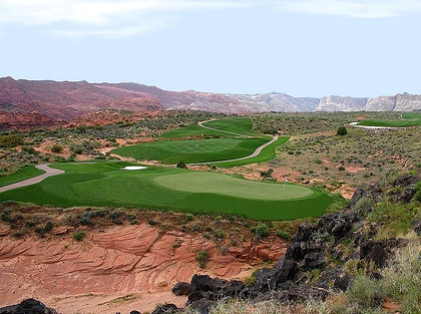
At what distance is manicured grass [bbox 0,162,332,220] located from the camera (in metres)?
17.8

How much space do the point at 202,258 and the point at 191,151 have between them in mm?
26699

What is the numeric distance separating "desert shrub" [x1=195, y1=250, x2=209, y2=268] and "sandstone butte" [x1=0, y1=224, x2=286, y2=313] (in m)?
0.15

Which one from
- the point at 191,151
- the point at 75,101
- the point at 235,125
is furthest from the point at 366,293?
the point at 75,101

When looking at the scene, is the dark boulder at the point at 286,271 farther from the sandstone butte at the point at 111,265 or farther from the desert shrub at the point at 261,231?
the desert shrub at the point at 261,231

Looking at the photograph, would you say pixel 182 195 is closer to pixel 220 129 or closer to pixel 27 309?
pixel 27 309

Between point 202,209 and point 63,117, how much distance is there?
107m

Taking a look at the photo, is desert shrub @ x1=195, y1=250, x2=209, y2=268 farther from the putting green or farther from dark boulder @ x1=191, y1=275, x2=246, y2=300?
the putting green

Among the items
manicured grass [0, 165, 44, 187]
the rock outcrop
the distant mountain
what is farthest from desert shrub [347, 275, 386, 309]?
the distant mountain

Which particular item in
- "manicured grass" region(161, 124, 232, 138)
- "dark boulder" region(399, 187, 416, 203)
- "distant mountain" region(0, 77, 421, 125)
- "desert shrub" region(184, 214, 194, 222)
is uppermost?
"distant mountain" region(0, 77, 421, 125)

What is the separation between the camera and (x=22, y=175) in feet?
80.7

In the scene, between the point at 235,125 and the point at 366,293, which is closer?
the point at 366,293

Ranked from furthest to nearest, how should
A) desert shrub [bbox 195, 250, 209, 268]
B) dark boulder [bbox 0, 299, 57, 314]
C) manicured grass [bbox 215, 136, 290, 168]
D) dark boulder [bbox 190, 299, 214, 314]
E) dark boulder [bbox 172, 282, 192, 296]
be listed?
manicured grass [bbox 215, 136, 290, 168] → desert shrub [bbox 195, 250, 209, 268] → dark boulder [bbox 172, 282, 192, 296] → dark boulder [bbox 0, 299, 57, 314] → dark boulder [bbox 190, 299, 214, 314]

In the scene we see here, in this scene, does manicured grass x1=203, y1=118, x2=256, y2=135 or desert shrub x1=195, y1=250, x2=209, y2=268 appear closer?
desert shrub x1=195, y1=250, x2=209, y2=268

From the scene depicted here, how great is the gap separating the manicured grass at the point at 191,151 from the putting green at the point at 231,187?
14.4 metres
